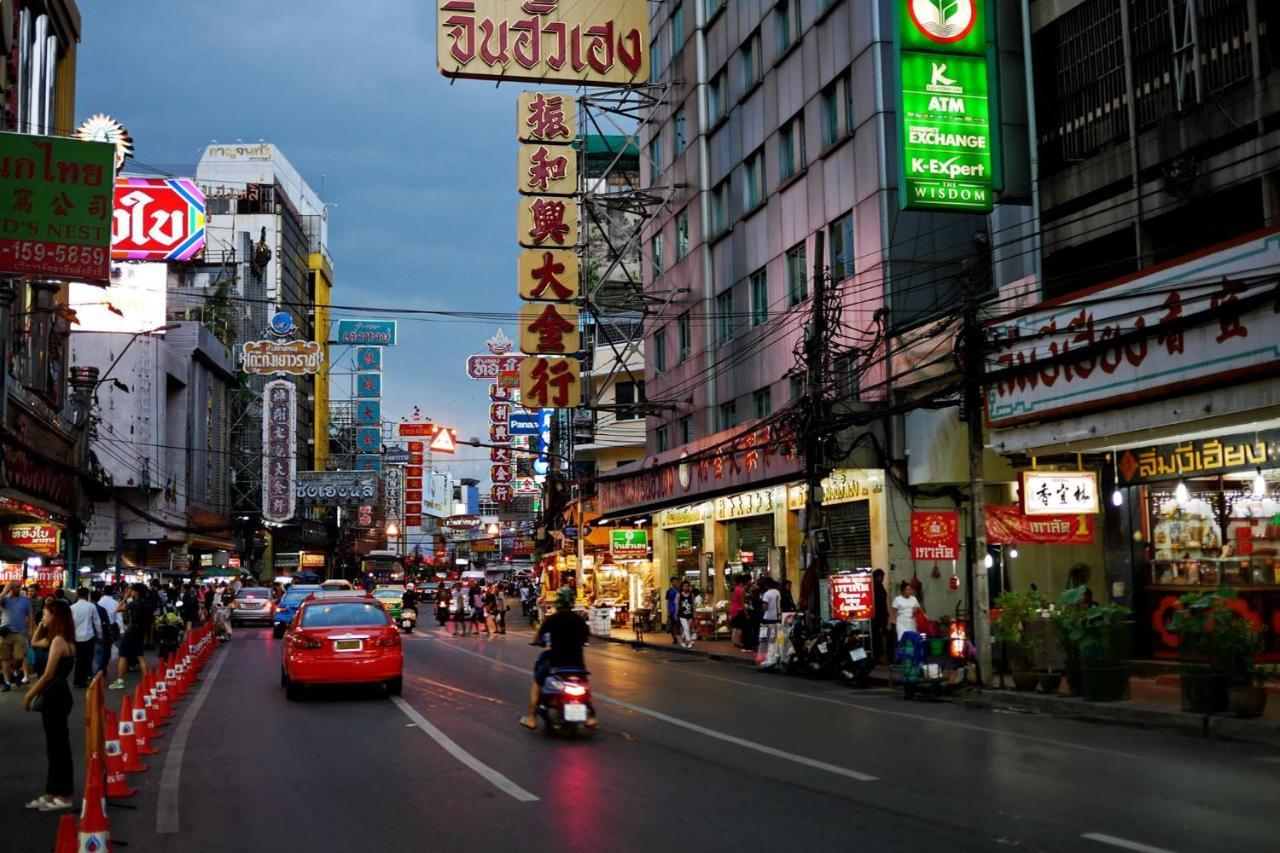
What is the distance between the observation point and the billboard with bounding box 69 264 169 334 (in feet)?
173

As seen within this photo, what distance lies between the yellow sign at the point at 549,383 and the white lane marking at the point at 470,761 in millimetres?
24106

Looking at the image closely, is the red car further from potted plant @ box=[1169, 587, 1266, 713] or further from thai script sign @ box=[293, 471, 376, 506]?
thai script sign @ box=[293, 471, 376, 506]

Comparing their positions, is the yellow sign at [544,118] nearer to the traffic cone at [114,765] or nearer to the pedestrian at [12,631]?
the pedestrian at [12,631]

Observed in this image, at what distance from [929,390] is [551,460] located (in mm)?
47465

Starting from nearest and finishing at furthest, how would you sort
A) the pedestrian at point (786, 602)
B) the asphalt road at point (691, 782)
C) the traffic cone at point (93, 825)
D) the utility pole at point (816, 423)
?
the traffic cone at point (93, 825) → the asphalt road at point (691, 782) → the utility pole at point (816, 423) → the pedestrian at point (786, 602)

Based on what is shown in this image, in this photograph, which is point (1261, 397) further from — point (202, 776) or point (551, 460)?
point (551, 460)

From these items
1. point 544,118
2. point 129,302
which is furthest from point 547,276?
point 129,302

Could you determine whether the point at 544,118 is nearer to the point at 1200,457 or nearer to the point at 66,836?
the point at 1200,457

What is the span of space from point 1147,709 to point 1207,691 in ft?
4.01

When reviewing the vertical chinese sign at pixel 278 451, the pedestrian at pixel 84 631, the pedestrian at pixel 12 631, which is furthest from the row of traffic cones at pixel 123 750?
the vertical chinese sign at pixel 278 451

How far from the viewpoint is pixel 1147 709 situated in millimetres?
16703

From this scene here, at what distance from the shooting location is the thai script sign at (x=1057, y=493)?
21266mm

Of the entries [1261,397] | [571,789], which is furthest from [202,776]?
[1261,397]

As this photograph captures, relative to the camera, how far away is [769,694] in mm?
21141
